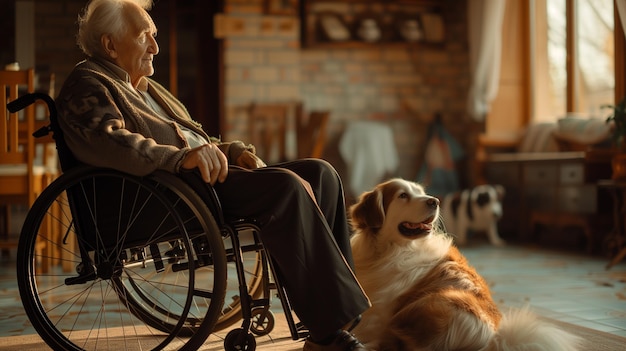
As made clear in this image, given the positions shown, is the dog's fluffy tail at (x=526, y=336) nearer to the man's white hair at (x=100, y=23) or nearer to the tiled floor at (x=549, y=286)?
→ the tiled floor at (x=549, y=286)

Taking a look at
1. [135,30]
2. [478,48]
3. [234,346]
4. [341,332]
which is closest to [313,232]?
[341,332]

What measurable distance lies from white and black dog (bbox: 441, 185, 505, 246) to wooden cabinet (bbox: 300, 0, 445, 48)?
1660mm

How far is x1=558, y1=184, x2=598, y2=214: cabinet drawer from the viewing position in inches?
183

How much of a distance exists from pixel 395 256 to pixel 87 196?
860 mm

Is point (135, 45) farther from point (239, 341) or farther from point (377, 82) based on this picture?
point (377, 82)

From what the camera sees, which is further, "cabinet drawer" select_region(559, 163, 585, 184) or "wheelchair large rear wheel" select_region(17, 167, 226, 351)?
"cabinet drawer" select_region(559, 163, 585, 184)

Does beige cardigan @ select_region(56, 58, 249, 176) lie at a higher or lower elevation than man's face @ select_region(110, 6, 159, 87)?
lower

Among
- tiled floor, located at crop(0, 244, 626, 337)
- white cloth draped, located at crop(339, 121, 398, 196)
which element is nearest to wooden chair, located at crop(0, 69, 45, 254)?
tiled floor, located at crop(0, 244, 626, 337)

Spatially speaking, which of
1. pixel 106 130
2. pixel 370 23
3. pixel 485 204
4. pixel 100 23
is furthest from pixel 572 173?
pixel 106 130

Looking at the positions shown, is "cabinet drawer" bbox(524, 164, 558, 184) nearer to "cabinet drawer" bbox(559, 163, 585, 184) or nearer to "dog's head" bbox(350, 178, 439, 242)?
"cabinet drawer" bbox(559, 163, 585, 184)

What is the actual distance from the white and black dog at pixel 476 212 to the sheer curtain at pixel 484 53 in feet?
3.11

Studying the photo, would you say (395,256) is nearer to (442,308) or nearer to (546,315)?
(442,308)

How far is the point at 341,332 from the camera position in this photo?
1.62m

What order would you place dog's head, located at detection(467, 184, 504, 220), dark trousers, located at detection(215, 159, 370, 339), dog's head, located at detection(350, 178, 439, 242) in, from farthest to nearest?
dog's head, located at detection(467, 184, 504, 220) → dog's head, located at detection(350, 178, 439, 242) → dark trousers, located at detection(215, 159, 370, 339)
